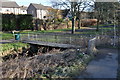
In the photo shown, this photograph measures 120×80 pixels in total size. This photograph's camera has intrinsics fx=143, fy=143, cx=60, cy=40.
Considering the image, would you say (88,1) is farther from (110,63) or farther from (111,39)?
(110,63)

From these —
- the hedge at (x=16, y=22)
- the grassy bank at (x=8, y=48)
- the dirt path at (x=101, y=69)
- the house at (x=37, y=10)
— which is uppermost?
the house at (x=37, y=10)

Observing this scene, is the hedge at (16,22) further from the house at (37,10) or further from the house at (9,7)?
the house at (37,10)

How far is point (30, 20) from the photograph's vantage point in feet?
85.7

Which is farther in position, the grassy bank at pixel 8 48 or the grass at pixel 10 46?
the grass at pixel 10 46

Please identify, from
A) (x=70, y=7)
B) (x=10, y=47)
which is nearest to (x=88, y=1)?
(x=70, y=7)

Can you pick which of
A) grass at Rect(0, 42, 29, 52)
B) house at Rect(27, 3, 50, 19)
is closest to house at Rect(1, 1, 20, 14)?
house at Rect(27, 3, 50, 19)

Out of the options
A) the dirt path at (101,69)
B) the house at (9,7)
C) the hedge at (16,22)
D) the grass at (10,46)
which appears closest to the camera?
the dirt path at (101,69)

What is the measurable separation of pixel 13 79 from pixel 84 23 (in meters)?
31.9

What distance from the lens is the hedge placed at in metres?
23.7

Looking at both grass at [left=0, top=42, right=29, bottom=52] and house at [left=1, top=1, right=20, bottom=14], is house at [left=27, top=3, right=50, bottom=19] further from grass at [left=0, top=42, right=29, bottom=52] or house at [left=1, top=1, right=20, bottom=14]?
grass at [left=0, top=42, right=29, bottom=52]

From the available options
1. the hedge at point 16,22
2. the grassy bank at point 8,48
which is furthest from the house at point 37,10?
the grassy bank at point 8,48

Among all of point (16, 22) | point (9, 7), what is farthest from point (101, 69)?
point (9, 7)

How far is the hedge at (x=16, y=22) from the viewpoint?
23.7 m

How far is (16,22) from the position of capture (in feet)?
82.6
